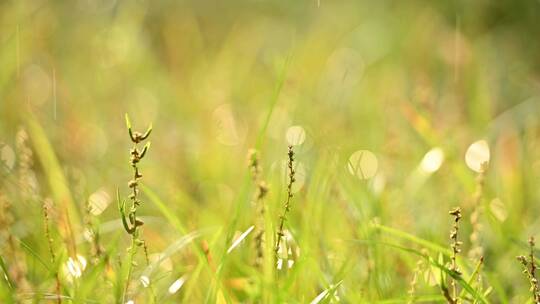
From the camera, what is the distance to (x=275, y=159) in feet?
6.91

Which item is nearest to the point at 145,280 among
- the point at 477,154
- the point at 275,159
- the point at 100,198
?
the point at 100,198

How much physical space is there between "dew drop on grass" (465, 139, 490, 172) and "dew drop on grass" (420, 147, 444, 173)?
102 millimetres

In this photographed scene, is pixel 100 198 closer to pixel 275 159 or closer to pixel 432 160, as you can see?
pixel 275 159

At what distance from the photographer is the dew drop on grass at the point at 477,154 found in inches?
77.6

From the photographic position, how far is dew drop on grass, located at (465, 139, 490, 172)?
1.97 m

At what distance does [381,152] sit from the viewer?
221cm

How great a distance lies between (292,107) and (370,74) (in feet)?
3.93

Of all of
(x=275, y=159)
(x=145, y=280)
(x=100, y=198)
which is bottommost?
(x=145, y=280)

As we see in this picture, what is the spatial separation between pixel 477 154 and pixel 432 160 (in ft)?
0.45

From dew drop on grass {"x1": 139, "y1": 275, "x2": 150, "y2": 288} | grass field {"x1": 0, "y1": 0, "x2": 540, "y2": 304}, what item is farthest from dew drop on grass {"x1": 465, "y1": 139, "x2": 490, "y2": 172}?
dew drop on grass {"x1": 139, "y1": 275, "x2": 150, "y2": 288}

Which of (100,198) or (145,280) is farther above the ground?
(100,198)

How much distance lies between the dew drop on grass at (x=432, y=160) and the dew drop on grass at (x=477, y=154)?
0.10 metres

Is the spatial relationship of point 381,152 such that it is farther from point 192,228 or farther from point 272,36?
point 272,36

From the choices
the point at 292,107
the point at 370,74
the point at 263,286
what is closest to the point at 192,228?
the point at 263,286
